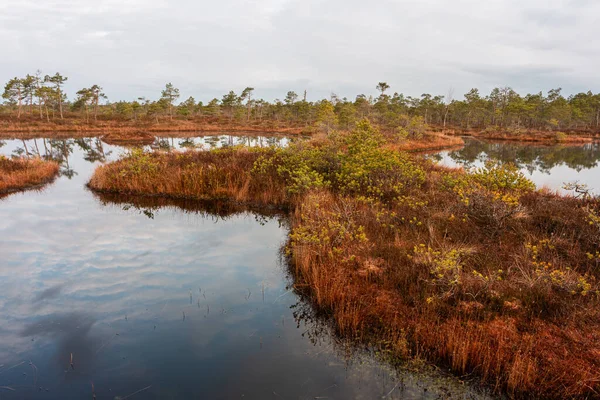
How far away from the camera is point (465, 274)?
303 inches

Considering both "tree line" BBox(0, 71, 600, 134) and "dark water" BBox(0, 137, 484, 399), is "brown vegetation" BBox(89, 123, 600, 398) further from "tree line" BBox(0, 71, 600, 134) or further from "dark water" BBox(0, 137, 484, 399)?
"tree line" BBox(0, 71, 600, 134)

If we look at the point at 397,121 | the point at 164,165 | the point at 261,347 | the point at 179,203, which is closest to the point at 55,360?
the point at 261,347

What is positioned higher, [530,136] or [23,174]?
[530,136]

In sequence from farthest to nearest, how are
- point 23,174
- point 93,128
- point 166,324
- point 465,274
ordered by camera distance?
point 93,128 < point 23,174 < point 465,274 < point 166,324

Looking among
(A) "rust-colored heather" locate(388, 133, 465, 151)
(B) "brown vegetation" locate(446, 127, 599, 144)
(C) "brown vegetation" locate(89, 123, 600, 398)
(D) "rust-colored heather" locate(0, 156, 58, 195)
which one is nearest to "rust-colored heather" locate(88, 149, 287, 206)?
(C) "brown vegetation" locate(89, 123, 600, 398)

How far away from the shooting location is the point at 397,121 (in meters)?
55.1

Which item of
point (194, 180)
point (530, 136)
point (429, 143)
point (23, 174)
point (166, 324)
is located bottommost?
point (166, 324)

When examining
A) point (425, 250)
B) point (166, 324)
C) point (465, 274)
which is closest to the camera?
point (166, 324)

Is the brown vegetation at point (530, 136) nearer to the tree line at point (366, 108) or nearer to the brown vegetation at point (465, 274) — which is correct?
the tree line at point (366, 108)

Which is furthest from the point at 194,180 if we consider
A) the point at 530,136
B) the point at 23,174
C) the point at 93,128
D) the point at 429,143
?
the point at 530,136

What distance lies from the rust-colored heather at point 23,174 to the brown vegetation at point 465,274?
15.9 metres

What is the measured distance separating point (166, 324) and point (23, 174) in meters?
18.5

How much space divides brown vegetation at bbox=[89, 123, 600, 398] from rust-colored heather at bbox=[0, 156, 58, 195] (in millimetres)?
15915

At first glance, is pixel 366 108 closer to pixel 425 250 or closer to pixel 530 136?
pixel 530 136
